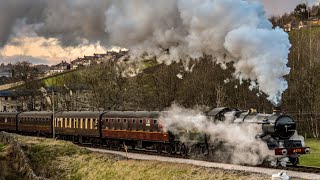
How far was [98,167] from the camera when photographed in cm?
2941

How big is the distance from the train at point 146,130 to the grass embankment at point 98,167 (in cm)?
415

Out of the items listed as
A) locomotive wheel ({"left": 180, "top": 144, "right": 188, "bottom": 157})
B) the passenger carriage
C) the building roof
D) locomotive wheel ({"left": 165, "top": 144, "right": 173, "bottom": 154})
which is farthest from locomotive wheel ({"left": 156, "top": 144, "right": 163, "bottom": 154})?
the building roof

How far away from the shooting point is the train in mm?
25922

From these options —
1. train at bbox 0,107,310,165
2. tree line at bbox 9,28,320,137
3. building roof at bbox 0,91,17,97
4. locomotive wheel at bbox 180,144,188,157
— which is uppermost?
building roof at bbox 0,91,17,97

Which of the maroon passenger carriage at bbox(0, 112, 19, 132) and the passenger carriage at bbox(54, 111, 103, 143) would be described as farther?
the maroon passenger carriage at bbox(0, 112, 19, 132)

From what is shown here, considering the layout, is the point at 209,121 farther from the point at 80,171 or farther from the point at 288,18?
the point at 288,18

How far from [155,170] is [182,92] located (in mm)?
41517

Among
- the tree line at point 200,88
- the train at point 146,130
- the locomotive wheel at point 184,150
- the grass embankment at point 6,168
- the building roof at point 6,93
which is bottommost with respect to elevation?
the grass embankment at point 6,168

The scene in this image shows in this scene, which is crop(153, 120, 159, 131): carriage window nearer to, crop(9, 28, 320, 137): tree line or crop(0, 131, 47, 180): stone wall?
crop(0, 131, 47, 180): stone wall

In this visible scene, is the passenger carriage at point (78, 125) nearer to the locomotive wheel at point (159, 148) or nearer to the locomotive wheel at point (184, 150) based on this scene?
the locomotive wheel at point (159, 148)

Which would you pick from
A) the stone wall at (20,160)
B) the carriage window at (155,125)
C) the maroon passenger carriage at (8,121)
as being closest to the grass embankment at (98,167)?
the stone wall at (20,160)

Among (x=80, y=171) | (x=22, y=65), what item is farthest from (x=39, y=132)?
(x=22, y=65)

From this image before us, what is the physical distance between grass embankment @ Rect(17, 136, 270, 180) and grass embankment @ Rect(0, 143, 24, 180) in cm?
144

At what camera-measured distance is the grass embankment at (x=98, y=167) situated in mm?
23203
